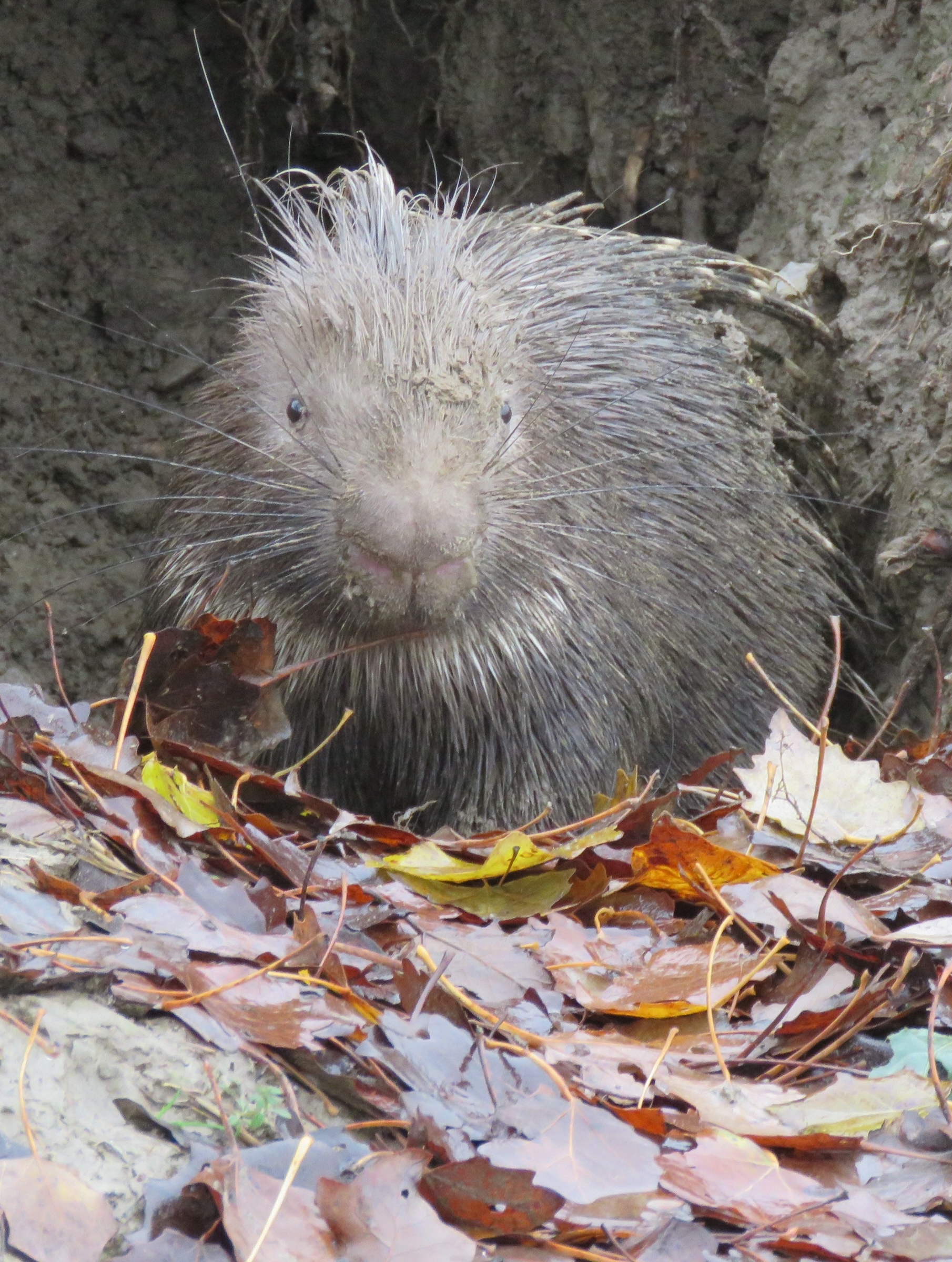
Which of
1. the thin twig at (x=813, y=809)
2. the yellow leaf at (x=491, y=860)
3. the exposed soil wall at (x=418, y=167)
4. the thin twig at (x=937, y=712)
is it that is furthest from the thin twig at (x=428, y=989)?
the exposed soil wall at (x=418, y=167)

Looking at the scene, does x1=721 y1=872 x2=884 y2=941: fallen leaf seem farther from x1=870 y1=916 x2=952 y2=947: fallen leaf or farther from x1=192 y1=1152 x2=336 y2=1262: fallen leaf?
x1=192 y1=1152 x2=336 y2=1262: fallen leaf

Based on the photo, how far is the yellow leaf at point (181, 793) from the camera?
7.05 feet

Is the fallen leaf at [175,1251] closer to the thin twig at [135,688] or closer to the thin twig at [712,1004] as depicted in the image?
the thin twig at [712,1004]

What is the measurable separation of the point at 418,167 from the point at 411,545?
284cm

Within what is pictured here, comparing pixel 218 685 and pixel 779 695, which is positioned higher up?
pixel 779 695

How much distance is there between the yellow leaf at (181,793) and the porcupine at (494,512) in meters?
0.47

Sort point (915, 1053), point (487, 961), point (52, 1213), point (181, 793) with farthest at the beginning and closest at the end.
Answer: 1. point (181, 793)
2. point (487, 961)
3. point (915, 1053)
4. point (52, 1213)

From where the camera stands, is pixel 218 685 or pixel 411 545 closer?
pixel 411 545

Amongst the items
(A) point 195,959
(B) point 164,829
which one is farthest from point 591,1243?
(B) point 164,829

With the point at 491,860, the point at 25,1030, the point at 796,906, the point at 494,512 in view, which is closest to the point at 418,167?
the point at 494,512

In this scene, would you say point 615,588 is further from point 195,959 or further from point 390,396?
point 195,959

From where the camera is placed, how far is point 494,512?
2664mm

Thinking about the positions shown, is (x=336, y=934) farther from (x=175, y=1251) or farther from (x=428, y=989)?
(x=175, y=1251)

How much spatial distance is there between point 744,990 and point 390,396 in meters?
1.30
